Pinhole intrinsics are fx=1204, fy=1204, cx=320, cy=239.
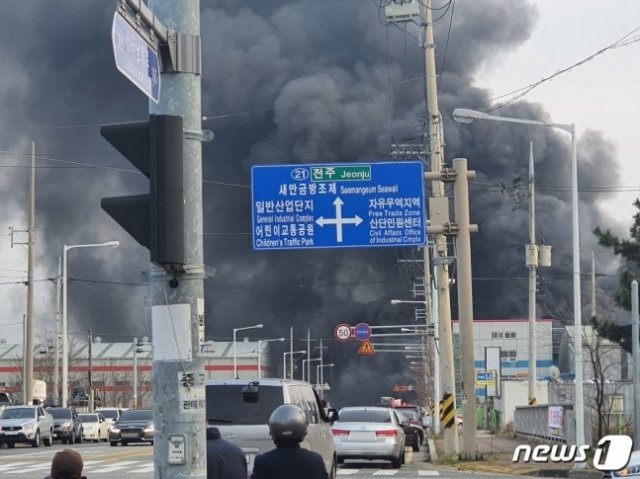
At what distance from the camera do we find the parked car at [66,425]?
160ft

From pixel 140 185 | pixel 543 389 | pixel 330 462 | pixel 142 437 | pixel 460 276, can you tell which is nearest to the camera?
pixel 330 462

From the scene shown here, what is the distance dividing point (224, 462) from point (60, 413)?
137 feet

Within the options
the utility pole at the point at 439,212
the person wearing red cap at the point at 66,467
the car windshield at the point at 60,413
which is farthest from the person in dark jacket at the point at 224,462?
the car windshield at the point at 60,413

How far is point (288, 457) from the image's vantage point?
766cm

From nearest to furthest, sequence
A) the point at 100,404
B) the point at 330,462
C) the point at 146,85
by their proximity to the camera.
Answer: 1. the point at 146,85
2. the point at 330,462
3. the point at 100,404

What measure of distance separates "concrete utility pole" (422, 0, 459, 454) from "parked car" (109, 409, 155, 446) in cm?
1270

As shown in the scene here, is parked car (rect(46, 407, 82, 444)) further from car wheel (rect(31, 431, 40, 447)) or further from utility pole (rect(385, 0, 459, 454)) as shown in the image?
utility pole (rect(385, 0, 459, 454))

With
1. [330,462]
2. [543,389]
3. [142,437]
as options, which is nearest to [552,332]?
[543,389]

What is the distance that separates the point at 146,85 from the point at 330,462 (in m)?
12.2

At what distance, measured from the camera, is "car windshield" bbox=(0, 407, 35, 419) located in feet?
147

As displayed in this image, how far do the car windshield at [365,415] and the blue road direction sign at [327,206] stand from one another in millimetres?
5796

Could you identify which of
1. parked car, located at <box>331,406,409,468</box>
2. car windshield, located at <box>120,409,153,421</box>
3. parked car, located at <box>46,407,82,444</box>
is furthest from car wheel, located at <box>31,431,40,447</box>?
parked car, located at <box>331,406,409,468</box>

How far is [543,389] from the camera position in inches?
2450

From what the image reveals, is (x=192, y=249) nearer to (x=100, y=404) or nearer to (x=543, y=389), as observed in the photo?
(x=543, y=389)
